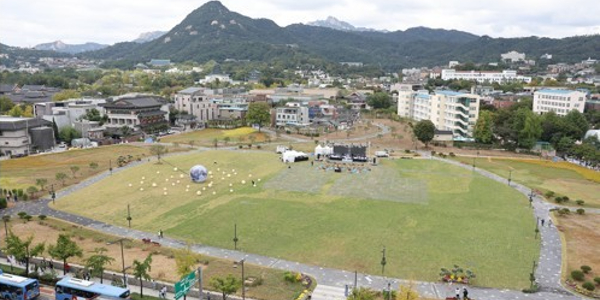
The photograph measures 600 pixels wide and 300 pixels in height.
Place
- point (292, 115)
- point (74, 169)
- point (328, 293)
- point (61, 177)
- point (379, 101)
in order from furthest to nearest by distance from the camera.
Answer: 1. point (379, 101)
2. point (292, 115)
3. point (74, 169)
4. point (61, 177)
5. point (328, 293)

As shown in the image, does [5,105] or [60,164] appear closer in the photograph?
[60,164]

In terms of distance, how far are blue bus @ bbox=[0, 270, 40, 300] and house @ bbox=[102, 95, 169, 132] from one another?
66.8 m

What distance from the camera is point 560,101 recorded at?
9275 cm

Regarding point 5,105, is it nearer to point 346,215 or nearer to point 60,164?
point 60,164

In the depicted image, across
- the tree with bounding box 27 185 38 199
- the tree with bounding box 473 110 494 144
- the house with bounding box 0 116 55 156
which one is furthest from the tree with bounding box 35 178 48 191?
the tree with bounding box 473 110 494 144

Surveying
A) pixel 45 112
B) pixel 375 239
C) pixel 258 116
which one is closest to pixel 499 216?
pixel 375 239

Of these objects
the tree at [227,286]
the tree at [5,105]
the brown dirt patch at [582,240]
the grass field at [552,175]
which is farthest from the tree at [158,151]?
the brown dirt patch at [582,240]

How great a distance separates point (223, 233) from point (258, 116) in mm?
58724

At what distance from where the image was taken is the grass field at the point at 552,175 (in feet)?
163

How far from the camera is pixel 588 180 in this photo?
5600 centimetres

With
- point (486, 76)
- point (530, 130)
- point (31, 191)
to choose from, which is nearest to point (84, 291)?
point (31, 191)

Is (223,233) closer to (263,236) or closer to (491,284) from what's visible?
(263,236)

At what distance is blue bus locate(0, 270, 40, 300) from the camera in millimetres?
24500

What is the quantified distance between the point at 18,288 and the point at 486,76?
592 ft
